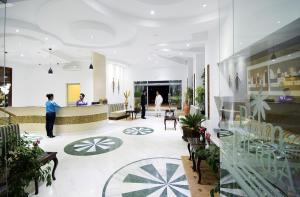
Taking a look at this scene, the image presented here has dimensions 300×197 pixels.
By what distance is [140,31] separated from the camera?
591 centimetres

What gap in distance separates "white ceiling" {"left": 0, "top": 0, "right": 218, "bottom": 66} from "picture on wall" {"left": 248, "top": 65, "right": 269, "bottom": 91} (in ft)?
12.7

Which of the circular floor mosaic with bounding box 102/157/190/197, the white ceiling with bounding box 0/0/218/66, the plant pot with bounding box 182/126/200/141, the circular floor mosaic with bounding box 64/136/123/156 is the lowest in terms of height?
the circular floor mosaic with bounding box 102/157/190/197

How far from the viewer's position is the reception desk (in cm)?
668

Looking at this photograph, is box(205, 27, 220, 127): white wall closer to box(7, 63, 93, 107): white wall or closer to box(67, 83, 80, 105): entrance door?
box(7, 63, 93, 107): white wall

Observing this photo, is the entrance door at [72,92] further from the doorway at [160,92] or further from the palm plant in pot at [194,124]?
the palm plant in pot at [194,124]


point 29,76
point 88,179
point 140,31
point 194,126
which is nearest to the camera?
point 88,179

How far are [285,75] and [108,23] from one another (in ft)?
18.4

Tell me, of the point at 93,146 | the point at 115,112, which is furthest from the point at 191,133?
the point at 115,112

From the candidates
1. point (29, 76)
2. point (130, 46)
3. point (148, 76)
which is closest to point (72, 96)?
point (29, 76)

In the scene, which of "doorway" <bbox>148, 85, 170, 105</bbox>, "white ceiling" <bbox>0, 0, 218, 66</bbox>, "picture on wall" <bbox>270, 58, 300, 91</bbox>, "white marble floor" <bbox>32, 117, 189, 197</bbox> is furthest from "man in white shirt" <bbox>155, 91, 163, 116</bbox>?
"picture on wall" <bbox>270, 58, 300, 91</bbox>

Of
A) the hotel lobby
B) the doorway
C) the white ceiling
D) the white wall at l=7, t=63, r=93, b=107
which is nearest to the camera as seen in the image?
the hotel lobby

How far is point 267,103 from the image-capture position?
0.99 meters

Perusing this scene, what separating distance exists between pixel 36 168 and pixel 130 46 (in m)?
6.66

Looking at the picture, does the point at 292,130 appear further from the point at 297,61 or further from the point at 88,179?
the point at 88,179
